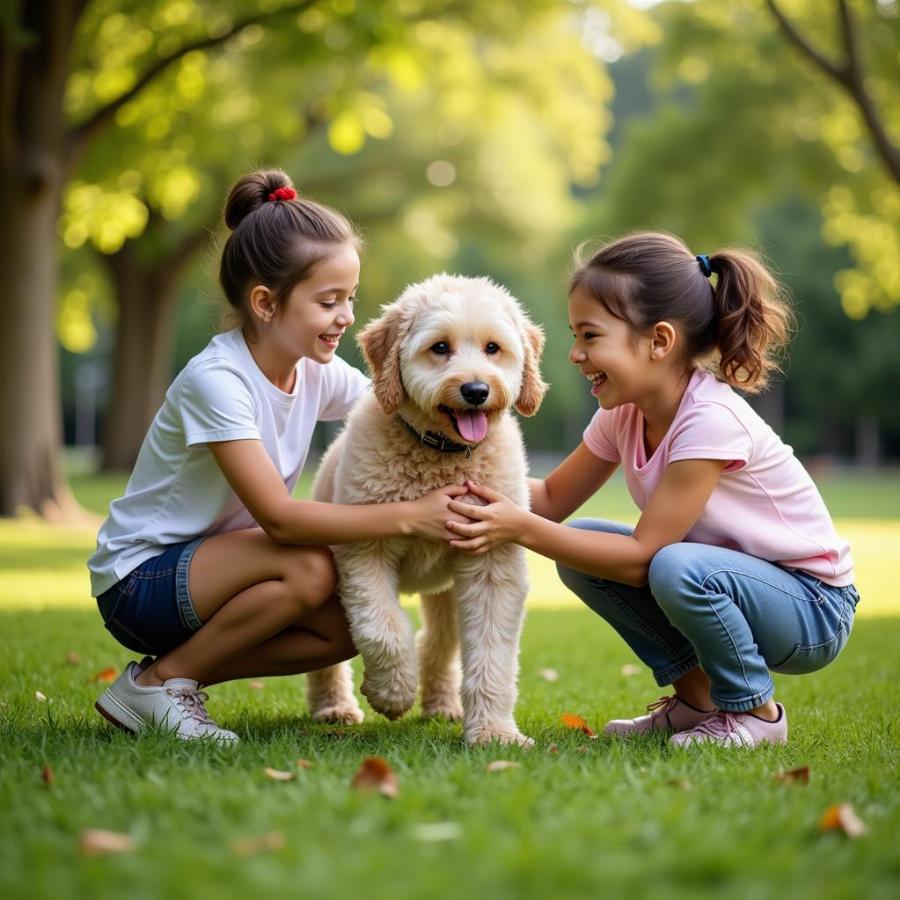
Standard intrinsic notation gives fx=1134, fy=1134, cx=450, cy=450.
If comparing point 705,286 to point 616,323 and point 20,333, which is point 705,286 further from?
point 20,333

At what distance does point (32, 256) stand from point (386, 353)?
9213 millimetres

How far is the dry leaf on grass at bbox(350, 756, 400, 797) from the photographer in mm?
2539

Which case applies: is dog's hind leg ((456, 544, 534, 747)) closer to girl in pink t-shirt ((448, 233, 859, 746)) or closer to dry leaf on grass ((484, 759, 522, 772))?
girl in pink t-shirt ((448, 233, 859, 746))

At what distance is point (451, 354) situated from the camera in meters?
3.55

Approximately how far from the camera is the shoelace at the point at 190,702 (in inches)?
136

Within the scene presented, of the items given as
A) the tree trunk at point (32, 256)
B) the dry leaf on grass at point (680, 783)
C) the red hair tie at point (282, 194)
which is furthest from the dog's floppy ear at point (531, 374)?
the tree trunk at point (32, 256)

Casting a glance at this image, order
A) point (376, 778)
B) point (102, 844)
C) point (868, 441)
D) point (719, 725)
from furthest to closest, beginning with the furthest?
1. point (868, 441)
2. point (719, 725)
3. point (376, 778)
4. point (102, 844)

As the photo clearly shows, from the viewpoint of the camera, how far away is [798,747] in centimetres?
338

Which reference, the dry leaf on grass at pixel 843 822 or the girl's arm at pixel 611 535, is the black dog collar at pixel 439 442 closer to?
the girl's arm at pixel 611 535

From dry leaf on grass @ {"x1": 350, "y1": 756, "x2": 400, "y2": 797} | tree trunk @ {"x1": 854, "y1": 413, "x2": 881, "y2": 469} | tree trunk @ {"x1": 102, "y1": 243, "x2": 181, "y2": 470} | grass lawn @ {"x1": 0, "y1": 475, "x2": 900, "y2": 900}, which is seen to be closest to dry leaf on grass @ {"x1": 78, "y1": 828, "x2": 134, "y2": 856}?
grass lawn @ {"x1": 0, "y1": 475, "x2": 900, "y2": 900}

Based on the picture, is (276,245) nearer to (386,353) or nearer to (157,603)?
(386,353)

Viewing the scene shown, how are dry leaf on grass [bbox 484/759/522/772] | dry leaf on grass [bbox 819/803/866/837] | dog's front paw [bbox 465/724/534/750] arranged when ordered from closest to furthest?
dry leaf on grass [bbox 819/803/866/837]
dry leaf on grass [bbox 484/759/522/772]
dog's front paw [bbox 465/724/534/750]

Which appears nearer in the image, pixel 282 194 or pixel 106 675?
pixel 282 194

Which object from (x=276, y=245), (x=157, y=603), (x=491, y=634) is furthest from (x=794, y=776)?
(x=276, y=245)
